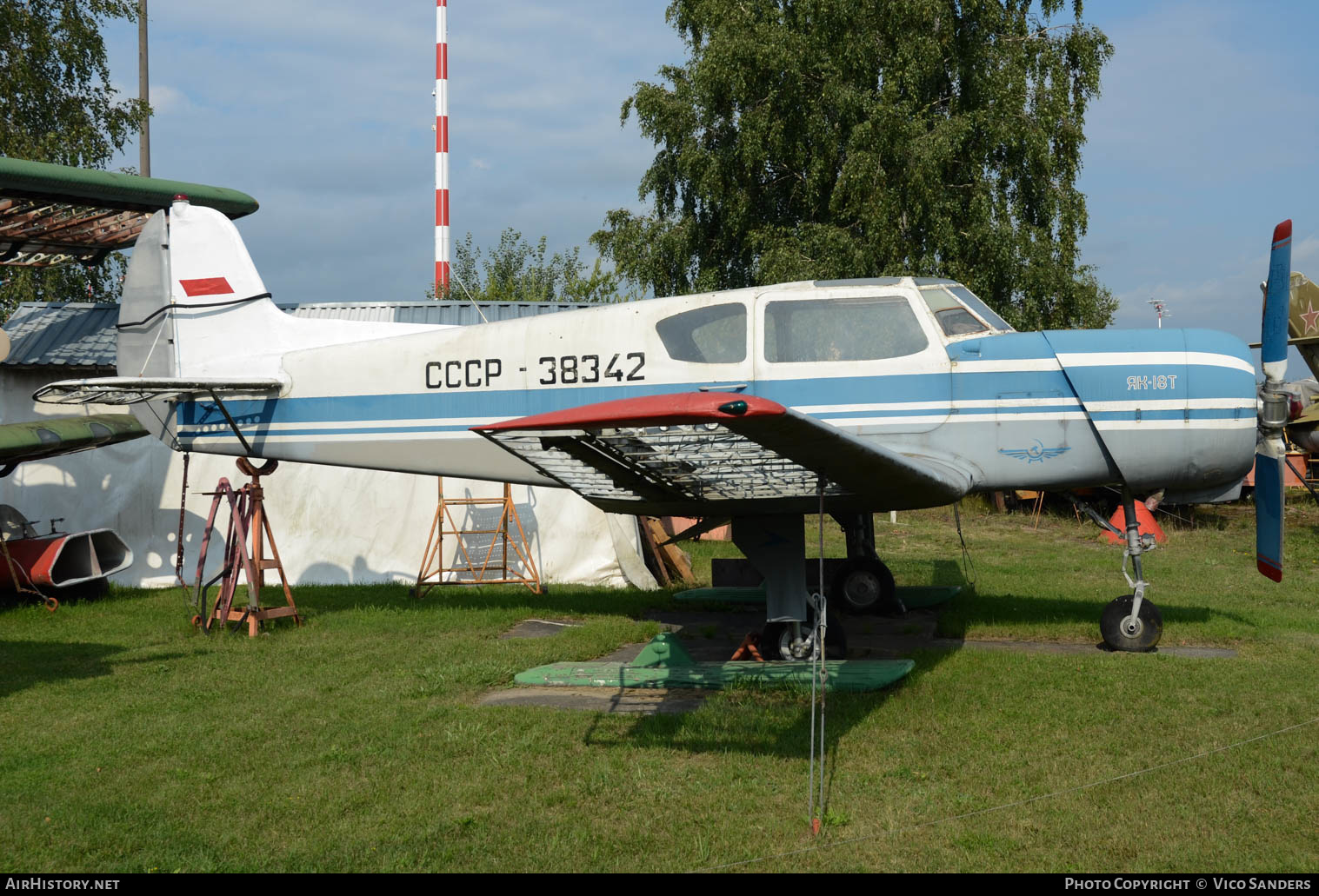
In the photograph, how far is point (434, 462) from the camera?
29.3 ft

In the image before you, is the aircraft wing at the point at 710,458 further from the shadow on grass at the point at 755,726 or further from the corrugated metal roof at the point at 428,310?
the corrugated metal roof at the point at 428,310

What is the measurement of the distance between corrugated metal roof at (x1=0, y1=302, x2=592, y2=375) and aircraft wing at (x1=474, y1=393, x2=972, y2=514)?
8.39 metres

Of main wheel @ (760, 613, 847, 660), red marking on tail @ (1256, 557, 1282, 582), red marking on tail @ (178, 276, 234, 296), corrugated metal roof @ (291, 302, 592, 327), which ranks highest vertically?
corrugated metal roof @ (291, 302, 592, 327)

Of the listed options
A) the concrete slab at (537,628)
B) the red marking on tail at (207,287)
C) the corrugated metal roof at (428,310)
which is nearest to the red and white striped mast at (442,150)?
the corrugated metal roof at (428,310)

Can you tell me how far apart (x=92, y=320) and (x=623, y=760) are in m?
13.4

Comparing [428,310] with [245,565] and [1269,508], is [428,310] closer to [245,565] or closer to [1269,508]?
[245,565]

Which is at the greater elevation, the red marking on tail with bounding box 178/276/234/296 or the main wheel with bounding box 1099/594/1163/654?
the red marking on tail with bounding box 178/276/234/296

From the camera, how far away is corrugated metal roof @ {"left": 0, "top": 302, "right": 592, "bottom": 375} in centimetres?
1409

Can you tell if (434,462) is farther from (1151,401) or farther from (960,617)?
(1151,401)

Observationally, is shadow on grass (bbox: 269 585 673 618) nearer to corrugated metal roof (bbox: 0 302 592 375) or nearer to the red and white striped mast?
corrugated metal roof (bbox: 0 302 592 375)

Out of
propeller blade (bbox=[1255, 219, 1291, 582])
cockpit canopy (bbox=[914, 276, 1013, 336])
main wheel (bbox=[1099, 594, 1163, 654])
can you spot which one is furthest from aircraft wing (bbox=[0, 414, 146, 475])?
propeller blade (bbox=[1255, 219, 1291, 582])

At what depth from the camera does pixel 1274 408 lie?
7574mm

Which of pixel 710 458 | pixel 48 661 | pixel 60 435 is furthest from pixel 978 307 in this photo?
pixel 60 435

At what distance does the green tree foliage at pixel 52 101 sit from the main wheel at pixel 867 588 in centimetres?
2008
